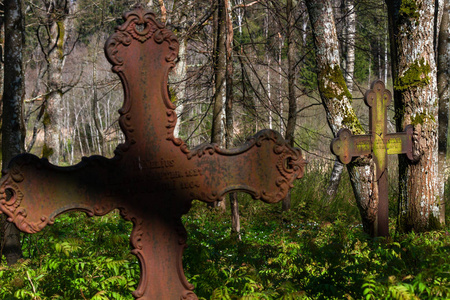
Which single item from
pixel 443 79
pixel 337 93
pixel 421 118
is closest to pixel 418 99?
pixel 421 118

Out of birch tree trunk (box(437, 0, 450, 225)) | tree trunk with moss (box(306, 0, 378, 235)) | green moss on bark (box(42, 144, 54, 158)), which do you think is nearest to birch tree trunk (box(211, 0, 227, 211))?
tree trunk with moss (box(306, 0, 378, 235))

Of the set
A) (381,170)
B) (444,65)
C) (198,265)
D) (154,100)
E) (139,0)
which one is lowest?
(198,265)

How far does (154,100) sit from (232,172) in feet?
2.00

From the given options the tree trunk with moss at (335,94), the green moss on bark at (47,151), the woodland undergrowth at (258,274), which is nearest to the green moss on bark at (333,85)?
the tree trunk with moss at (335,94)

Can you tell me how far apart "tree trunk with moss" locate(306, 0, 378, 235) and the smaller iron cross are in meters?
0.77

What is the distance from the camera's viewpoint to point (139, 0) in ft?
37.8

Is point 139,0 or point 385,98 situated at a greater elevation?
point 139,0

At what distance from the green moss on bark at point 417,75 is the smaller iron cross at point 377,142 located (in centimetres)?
96

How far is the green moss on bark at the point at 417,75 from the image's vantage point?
5172 millimetres

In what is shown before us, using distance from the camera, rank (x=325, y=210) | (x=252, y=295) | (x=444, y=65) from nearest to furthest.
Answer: (x=252, y=295) < (x=444, y=65) < (x=325, y=210)

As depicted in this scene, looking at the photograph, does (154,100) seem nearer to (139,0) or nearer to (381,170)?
(381,170)

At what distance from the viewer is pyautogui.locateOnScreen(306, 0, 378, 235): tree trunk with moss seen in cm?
525

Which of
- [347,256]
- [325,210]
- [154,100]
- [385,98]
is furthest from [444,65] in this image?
[154,100]

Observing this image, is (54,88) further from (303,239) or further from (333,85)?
(303,239)
